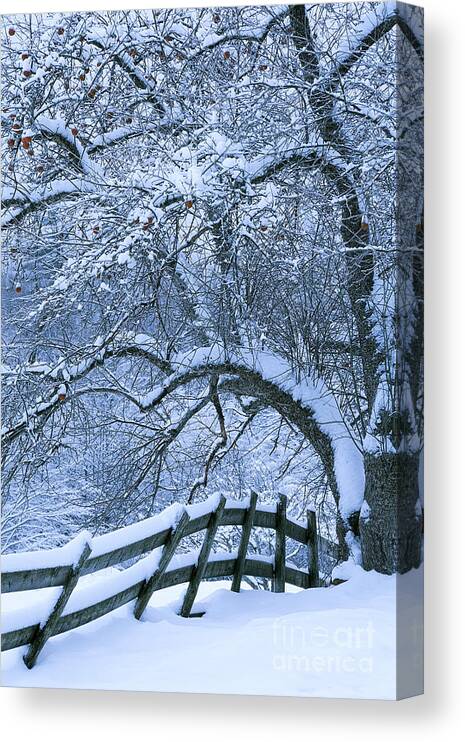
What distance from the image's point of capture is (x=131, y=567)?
5.16 m

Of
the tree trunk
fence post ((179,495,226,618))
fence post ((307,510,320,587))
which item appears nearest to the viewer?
the tree trunk

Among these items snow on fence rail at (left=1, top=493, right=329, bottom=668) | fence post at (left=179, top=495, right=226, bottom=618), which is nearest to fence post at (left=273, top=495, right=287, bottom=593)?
snow on fence rail at (left=1, top=493, right=329, bottom=668)

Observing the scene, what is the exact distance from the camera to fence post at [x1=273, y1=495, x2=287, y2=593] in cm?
491

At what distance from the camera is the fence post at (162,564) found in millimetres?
5082

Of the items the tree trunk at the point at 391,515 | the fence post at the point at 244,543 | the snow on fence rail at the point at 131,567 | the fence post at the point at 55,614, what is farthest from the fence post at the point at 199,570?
the tree trunk at the point at 391,515

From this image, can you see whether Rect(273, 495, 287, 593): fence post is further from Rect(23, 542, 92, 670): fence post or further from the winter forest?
Rect(23, 542, 92, 670): fence post

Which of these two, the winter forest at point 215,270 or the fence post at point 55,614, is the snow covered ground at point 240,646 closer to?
the fence post at point 55,614

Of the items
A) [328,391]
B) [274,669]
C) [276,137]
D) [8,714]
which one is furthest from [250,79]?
[8,714]


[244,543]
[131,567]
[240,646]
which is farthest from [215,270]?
[240,646]

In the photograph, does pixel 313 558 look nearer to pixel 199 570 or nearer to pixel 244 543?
pixel 244 543

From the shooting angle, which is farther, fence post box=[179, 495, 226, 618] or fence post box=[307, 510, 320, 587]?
fence post box=[179, 495, 226, 618]

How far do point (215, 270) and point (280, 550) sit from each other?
991 mm

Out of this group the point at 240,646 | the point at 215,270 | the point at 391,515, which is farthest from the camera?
the point at 215,270

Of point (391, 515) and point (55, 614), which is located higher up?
point (391, 515)
